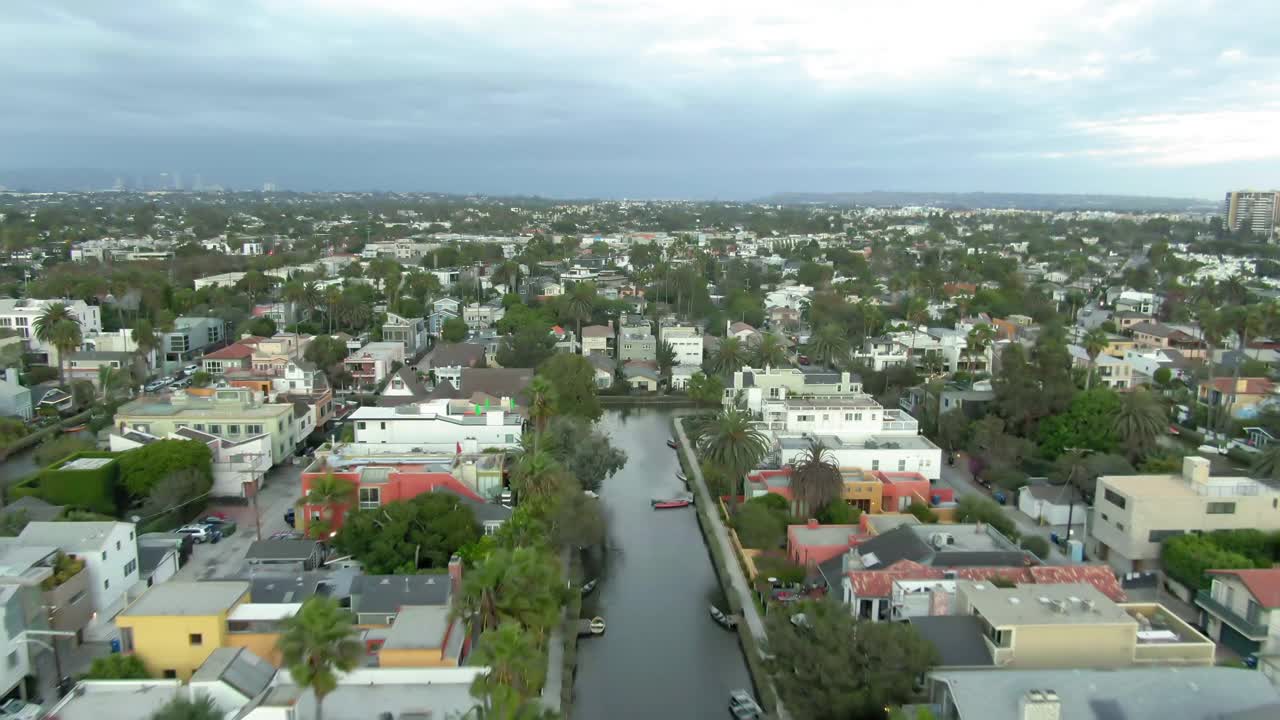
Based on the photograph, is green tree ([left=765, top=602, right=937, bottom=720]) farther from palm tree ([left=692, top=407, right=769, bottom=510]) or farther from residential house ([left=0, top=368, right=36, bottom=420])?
residential house ([left=0, top=368, right=36, bottom=420])

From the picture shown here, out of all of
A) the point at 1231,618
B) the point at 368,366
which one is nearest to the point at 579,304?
the point at 368,366

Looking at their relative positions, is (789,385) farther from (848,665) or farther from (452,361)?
(848,665)

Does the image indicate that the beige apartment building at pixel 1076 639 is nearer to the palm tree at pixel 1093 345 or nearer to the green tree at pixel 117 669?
the green tree at pixel 117 669

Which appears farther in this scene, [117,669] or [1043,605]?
[1043,605]

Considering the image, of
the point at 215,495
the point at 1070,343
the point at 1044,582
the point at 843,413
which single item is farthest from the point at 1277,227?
the point at 215,495

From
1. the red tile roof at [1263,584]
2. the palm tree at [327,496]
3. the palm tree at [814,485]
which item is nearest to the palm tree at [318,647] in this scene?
the palm tree at [327,496]

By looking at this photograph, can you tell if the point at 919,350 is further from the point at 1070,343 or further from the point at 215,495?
the point at 215,495
